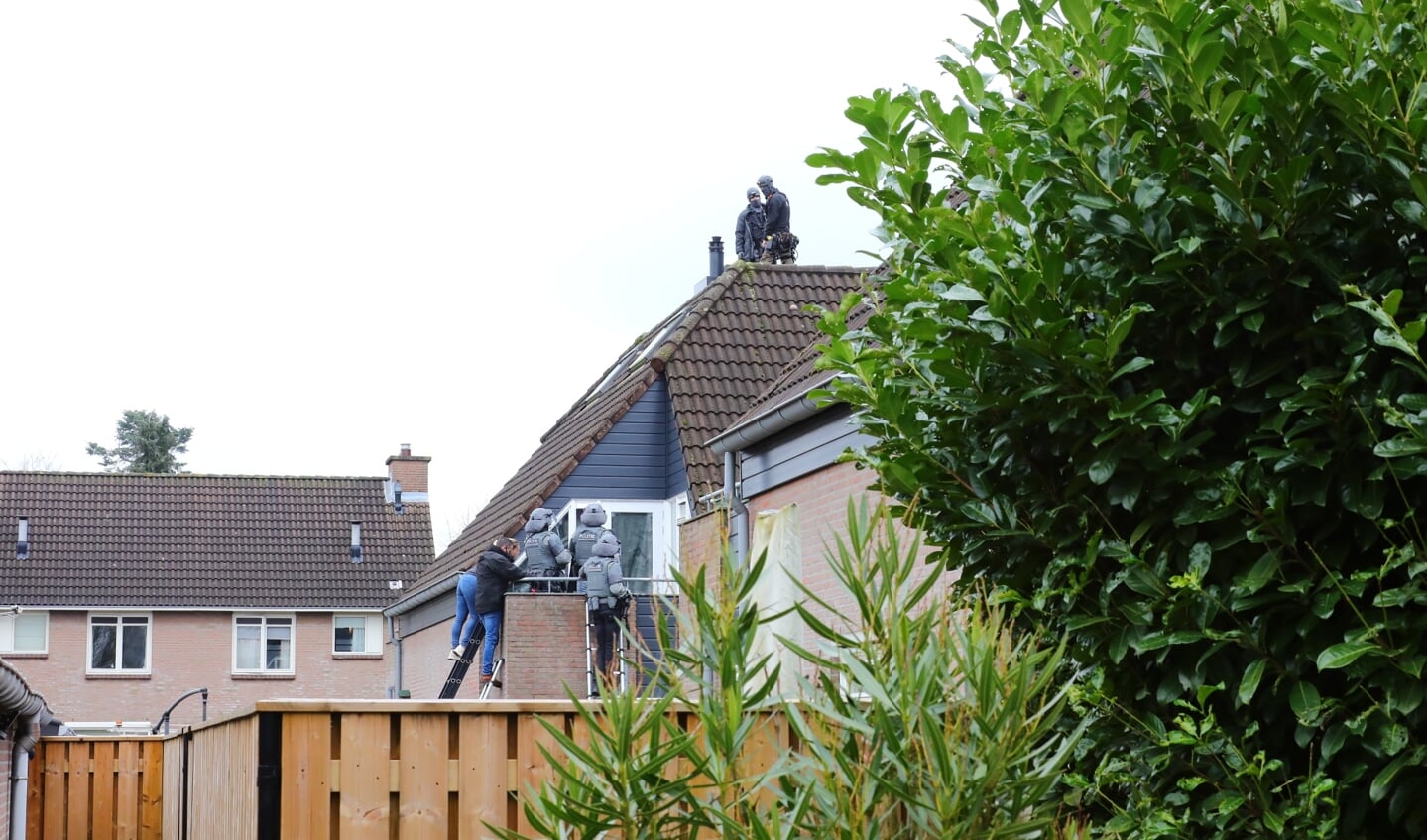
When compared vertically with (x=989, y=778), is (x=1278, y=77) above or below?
above

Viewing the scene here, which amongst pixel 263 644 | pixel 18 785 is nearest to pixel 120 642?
pixel 263 644

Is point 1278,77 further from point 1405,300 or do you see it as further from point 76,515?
point 76,515

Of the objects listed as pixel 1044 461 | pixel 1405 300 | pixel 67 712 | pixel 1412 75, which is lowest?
pixel 67 712

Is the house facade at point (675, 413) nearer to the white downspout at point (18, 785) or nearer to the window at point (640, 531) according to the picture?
the window at point (640, 531)

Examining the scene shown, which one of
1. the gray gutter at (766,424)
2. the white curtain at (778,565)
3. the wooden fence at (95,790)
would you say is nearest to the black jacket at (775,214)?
the gray gutter at (766,424)

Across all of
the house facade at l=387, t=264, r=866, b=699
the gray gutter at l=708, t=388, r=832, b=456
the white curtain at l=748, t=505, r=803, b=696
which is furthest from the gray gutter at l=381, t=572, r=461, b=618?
the white curtain at l=748, t=505, r=803, b=696

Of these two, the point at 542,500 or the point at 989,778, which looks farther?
the point at 542,500

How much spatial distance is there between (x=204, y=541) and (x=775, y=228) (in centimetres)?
2541

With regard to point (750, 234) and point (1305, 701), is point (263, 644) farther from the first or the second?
point (1305, 701)

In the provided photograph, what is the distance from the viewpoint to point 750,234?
942 inches

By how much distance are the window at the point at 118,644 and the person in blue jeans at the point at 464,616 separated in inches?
923

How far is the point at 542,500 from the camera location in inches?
902

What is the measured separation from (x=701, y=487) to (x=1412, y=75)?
1755 cm

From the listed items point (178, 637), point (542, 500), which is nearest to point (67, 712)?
point (178, 637)
